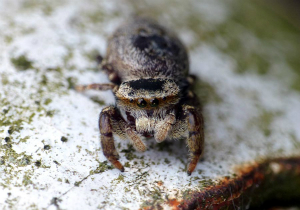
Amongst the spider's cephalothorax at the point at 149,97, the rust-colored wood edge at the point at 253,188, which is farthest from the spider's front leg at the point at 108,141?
the rust-colored wood edge at the point at 253,188

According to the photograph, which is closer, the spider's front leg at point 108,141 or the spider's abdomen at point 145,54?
the spider's front leg at point 108,141

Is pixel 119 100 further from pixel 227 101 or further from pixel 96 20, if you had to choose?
pixel 96 20

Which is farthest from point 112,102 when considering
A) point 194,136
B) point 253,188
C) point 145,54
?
point 253,188

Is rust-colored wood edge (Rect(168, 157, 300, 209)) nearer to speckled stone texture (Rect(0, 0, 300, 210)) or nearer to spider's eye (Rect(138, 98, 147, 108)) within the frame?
A: speckled stone texture (Rect(0, 0, 300, 210))

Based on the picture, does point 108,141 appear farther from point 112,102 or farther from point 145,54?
point 145,54

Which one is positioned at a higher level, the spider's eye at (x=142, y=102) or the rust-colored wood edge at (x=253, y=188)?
the spider's eye at (x=142, y=102)

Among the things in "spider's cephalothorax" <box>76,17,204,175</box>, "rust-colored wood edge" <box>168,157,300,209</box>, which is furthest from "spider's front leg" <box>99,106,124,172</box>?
"rust-colored wood edge" <box>168,157,300,209</box>

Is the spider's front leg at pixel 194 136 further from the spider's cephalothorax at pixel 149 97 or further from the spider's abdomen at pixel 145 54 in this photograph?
the spider's abdomen at pixel 145 54
